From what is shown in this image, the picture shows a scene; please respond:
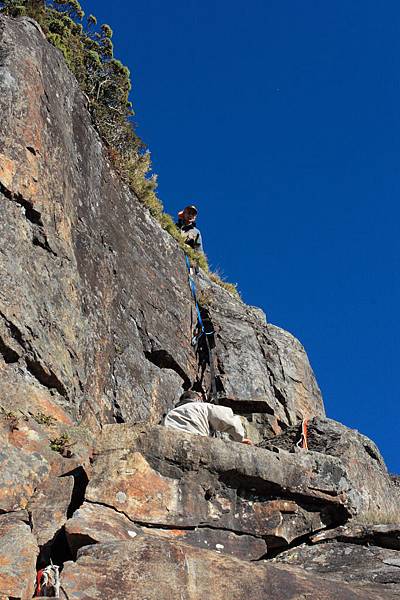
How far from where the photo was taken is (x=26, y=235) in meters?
11.3

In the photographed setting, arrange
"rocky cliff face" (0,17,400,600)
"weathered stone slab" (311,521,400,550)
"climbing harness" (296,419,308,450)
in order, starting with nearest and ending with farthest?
"rocky cliff face" (0,17,400,600) < "weathered stone slab" (311,521,400,550) < "climbing harness" (296,419,308,450)

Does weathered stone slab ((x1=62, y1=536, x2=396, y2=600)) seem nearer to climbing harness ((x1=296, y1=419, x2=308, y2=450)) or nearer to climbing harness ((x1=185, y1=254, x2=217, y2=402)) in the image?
climbing harness ((x1=296, y1=419, x2=308, y2=450))

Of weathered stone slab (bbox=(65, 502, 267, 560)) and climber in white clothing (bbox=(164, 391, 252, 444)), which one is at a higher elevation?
climber in white clothing (bbox=(164, 391, 252, 444))

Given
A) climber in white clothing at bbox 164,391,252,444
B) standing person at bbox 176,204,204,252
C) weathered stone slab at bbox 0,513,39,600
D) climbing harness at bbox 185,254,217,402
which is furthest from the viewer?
standing person at bbox 176,204,204,252

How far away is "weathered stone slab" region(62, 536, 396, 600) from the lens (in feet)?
21.7

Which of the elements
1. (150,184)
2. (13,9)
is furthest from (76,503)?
(13,9)

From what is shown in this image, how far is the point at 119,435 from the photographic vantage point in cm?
895

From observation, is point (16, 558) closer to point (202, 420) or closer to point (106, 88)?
point (202, 420)

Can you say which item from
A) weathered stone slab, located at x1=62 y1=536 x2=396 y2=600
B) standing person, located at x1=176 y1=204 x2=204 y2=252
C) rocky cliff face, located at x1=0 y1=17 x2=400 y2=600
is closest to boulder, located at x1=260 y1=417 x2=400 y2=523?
rocky cliff face, located at x1=0 y1=17 x2=400 y2=600

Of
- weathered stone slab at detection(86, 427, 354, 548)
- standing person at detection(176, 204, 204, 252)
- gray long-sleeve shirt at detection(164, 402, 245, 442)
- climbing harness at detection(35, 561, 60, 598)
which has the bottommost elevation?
climbing harness at detection(35, 561, 60, 598)

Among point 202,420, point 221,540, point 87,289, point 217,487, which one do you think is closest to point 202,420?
point 202,420

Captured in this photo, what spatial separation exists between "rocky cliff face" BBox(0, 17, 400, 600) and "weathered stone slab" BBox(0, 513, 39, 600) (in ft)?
0.05

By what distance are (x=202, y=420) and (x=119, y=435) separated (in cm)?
168

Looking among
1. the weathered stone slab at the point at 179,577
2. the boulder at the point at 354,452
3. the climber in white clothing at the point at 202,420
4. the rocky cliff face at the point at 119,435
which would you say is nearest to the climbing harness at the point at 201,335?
the rocky cliff face at the point at 119,435
